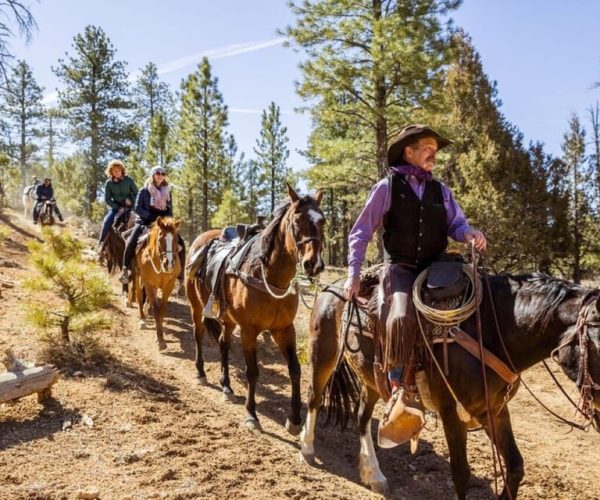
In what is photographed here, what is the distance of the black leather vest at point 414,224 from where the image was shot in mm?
3646

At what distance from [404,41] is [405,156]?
9378 millimetres

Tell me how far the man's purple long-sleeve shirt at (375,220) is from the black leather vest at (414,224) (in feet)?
0.15

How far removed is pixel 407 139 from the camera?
3.72 metres

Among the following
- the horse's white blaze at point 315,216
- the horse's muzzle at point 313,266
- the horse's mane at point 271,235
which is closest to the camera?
the horse's muzzle at point 313,266

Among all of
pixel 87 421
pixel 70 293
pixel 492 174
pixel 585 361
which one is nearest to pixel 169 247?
pixel 70 293

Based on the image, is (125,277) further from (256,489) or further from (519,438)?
(519,438)

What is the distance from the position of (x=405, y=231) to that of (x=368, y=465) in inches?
96.9

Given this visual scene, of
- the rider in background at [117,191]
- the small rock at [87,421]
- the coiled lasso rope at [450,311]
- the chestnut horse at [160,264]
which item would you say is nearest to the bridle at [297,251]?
the coiled lasso rope at [450,311]

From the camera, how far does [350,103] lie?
13492 mm

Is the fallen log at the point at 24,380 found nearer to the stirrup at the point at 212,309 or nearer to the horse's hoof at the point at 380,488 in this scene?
the stirrup at the point at 212,309

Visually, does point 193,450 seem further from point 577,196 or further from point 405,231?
point 577,196

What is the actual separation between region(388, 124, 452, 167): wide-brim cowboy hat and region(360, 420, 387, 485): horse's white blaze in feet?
9.25

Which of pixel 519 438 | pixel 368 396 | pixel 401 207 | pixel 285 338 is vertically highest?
pixel 401 207

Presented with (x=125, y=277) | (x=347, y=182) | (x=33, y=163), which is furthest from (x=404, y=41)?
(x=33, y=163)
